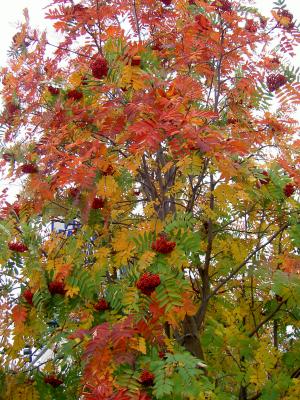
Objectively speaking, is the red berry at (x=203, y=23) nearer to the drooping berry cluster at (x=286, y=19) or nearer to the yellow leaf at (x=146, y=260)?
the drooping berry cluster at (x=286, y=19)

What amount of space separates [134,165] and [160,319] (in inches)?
32.9

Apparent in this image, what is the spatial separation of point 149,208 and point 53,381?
118 cm

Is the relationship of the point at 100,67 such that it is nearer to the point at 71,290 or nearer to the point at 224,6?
the point at 224,6

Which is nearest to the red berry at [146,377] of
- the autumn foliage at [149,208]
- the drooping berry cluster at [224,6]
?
the autumn foliage at [149,208]

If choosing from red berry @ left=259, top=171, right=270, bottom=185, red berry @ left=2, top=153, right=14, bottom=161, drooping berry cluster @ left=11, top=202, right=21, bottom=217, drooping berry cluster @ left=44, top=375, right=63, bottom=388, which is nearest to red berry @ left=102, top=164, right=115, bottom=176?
drooping berry cluster @ left=11, top=202, right=21, bottom=217

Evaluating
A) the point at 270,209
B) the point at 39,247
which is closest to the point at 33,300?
the point at 39,247

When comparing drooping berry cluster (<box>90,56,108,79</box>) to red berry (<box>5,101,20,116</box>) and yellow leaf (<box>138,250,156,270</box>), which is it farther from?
yellow leaf (<box>138,250,156,270</box>)

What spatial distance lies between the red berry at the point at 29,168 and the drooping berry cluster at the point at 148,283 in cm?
123

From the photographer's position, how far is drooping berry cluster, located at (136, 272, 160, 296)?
89.8 inches

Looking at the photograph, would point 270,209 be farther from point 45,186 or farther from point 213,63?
point 45,186

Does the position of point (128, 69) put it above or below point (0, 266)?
above

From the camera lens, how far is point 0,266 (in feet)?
9.93

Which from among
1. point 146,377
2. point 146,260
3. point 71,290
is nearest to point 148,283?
point 146,260

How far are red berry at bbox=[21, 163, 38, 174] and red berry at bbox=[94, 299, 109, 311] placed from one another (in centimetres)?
96
